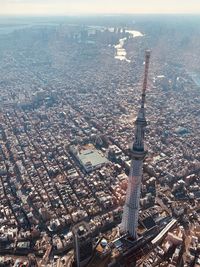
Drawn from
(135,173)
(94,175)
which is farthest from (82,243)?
(94,175)

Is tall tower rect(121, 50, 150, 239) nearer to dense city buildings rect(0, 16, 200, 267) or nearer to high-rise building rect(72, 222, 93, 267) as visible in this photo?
dense city buildings rect(0, 16, 200, 267)

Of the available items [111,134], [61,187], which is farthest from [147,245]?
[111,134]

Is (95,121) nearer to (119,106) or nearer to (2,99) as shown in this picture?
(119,106)

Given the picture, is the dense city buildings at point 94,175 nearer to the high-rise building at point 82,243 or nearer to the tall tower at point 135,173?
the high-rise building at point 82,243

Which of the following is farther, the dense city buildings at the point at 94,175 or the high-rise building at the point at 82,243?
the dense city buildings at the point at 94,175

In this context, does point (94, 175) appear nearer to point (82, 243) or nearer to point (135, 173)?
point (135, 173)

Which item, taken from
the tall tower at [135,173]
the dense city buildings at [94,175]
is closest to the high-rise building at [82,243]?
the dense city buildings at [94,175]
